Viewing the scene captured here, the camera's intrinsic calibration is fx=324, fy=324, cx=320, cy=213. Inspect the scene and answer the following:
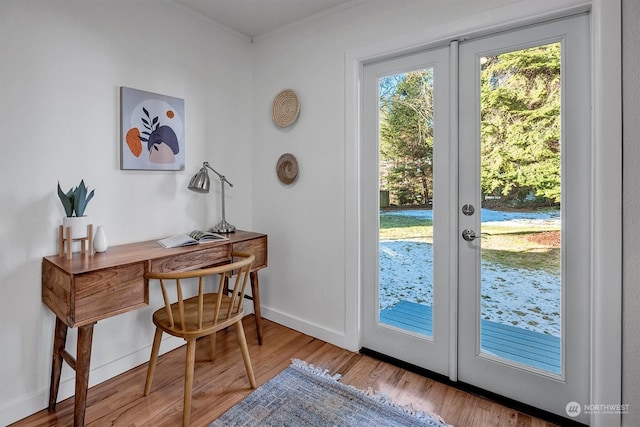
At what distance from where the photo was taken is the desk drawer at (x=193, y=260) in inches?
72.5

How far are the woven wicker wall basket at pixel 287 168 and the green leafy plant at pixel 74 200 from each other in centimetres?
137

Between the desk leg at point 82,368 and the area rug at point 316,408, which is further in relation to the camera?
the area rug at point 316,408

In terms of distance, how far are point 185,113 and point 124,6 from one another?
720mm

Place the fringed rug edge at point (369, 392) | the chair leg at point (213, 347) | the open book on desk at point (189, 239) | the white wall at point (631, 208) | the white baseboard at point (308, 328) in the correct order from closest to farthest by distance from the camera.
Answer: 1. the white wall at point (631, 208)
2. the fringed rug edge at point (369, 392)
3. the open book on desk at point (189, 239)
4. the chair leg at point (213, 347)
5. the white baseboard at point (308, 328)

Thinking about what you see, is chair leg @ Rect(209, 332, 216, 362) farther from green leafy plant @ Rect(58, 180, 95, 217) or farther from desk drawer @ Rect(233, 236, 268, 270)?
green leafy plant @ Rect(58, 180, 95, 217)

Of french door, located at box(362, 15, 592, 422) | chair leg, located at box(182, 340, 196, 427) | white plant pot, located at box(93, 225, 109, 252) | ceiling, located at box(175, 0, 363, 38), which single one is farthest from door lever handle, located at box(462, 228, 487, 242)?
white plant pot, located at box(93, 225, 109, 252)

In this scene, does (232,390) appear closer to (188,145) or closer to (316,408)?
(316,408)

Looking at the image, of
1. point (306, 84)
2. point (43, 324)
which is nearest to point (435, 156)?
point (306, 84)

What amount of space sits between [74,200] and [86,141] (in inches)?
15.5

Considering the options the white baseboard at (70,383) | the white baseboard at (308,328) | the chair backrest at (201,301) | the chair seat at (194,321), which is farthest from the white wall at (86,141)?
the white baseboard at (308,328)

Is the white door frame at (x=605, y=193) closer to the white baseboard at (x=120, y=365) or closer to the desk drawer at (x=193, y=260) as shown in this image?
the white baseboard at (x=120, y=365)

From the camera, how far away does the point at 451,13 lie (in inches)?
74.9

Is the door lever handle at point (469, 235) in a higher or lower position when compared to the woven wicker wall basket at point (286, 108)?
lower

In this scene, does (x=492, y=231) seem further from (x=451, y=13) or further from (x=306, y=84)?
Result: (x=306, y=84)
